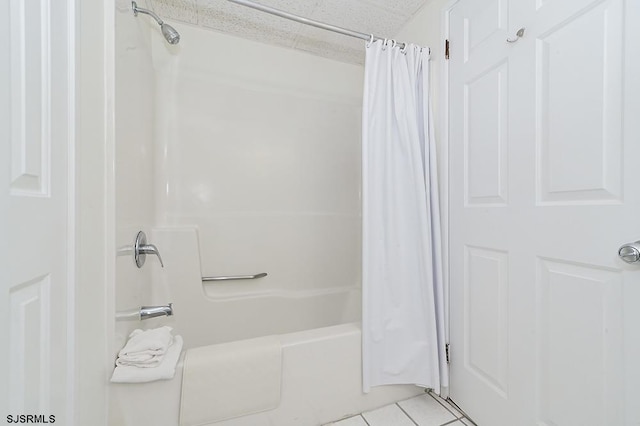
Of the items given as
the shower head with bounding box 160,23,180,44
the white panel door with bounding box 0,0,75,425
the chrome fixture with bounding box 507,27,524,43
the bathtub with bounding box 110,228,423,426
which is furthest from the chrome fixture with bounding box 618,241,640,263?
the shower head with bounding box 160,23,180,44

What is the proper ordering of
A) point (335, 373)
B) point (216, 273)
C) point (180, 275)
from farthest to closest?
point (216, 273)
point (180, 275)
point (335, 373)

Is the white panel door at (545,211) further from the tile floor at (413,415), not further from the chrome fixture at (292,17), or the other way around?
the chrome fixture at (292,17)

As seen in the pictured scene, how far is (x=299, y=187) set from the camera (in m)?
1.87

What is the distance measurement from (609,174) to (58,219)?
4.77ft

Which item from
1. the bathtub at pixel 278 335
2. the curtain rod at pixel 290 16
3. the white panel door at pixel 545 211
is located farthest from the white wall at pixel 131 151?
the white panel door at pixel 545 211

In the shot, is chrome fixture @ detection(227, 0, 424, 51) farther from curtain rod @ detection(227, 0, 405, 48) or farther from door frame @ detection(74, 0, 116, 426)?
door frame @ detection(74, 0, 116, 426)

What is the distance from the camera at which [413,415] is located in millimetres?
1102

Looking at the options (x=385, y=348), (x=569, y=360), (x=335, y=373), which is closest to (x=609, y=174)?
(x=569, y=360)

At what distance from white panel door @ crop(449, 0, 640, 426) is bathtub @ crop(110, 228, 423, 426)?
52 centimetres

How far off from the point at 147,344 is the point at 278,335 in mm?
479

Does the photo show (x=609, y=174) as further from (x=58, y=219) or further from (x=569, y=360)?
(x=58, y=219)

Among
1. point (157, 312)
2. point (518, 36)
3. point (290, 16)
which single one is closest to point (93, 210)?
point (157, 312)

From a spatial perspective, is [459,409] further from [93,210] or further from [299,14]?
[299,14]

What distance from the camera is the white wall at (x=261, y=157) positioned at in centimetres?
159
